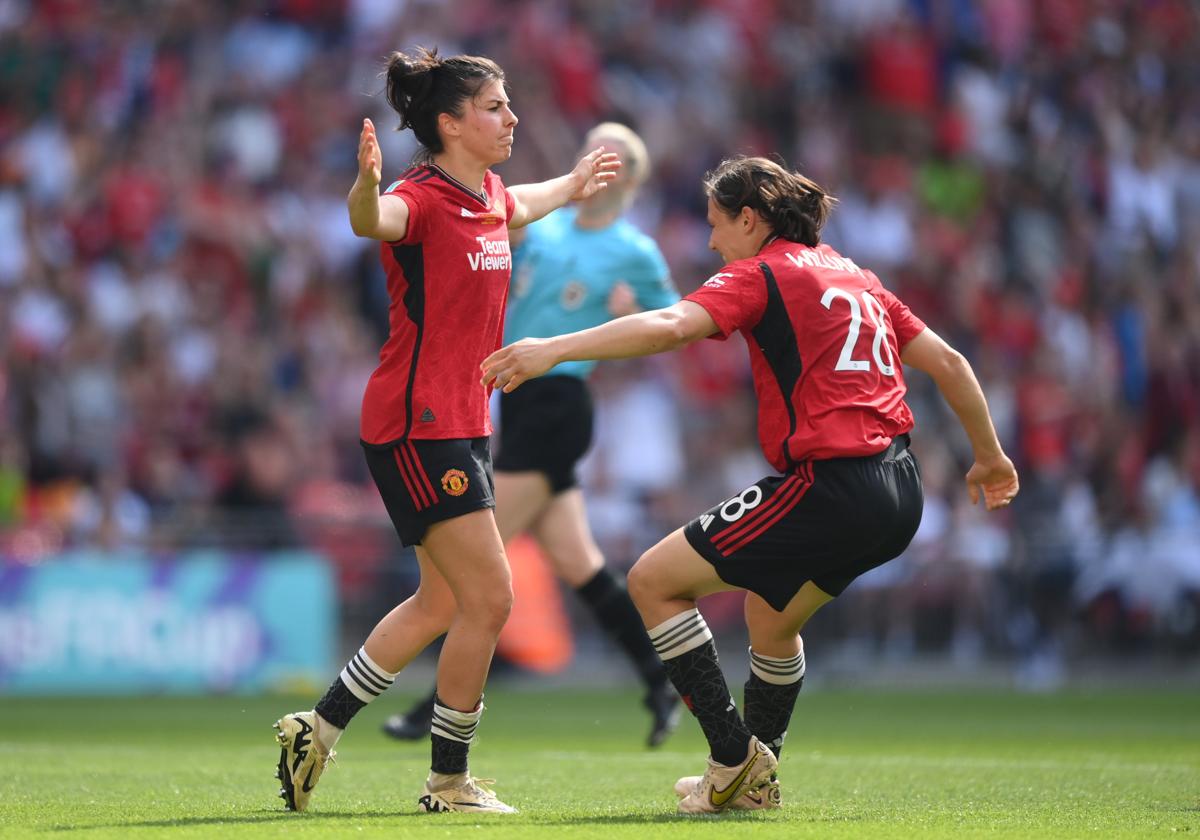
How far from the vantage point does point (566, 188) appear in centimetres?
684

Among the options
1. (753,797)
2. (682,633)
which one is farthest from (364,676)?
(753,797)

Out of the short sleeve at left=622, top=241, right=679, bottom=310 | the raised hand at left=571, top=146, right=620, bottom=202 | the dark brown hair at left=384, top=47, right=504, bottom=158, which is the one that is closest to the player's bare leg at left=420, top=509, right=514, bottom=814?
the dark brown hair at left=384, top=47, right=504, bottom=158

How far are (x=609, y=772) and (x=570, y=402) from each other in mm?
2154

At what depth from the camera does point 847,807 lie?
6227 millimetres

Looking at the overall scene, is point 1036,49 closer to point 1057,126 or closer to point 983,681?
point 1057,126

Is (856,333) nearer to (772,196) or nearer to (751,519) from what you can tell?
(772,196)

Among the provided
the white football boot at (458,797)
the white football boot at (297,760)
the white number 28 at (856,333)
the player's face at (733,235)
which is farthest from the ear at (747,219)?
the white football boot at (297,760)

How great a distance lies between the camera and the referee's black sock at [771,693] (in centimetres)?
635

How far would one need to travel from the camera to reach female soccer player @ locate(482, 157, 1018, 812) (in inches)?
231

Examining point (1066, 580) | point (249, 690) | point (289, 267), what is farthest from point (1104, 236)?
point (249, 690)

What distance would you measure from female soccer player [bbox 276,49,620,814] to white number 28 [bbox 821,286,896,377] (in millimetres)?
1138

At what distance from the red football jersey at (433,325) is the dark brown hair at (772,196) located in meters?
0.86

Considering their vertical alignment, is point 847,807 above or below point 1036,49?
below

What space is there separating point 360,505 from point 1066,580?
5.84m
